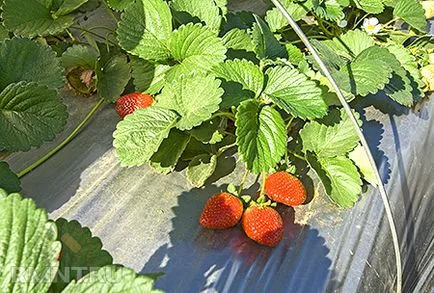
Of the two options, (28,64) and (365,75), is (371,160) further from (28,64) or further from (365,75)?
(28,64)

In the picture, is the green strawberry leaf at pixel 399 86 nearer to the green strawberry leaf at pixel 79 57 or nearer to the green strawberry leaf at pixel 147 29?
the green strawberry leaf at pixel 147 29

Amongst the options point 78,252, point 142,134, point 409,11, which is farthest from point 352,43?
point 78,252

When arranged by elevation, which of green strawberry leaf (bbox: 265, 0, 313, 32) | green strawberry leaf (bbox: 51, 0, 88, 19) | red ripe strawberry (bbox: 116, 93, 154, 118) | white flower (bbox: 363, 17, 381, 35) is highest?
green strawberry leaf (bbox: 51, 0, 88, 19)

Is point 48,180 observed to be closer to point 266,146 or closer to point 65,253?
point 266,146

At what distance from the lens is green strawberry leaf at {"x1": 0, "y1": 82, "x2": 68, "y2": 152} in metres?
1.02

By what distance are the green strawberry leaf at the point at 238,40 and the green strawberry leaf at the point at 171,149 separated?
0.18 m

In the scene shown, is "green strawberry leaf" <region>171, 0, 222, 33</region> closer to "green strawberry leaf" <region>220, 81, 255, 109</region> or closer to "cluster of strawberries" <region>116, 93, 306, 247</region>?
"green strawberry leaf" <region>220, 81, 255, 109</region>

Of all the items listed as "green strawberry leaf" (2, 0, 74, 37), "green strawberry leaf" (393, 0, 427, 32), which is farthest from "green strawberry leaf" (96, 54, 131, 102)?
"green strawberry leaf" (393, 0, 427, 32)

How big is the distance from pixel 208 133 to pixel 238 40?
0.18 m

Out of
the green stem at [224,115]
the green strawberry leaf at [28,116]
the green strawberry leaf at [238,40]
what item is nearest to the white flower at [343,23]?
the green strawberry leaf at [238,40]

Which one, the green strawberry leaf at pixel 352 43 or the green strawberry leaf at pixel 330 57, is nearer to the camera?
the green strawberry leaf at pixel 330 57

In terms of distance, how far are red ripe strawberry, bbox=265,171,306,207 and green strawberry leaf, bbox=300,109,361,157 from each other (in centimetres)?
7

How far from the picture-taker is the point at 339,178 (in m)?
1.11

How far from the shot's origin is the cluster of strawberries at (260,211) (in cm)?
102
